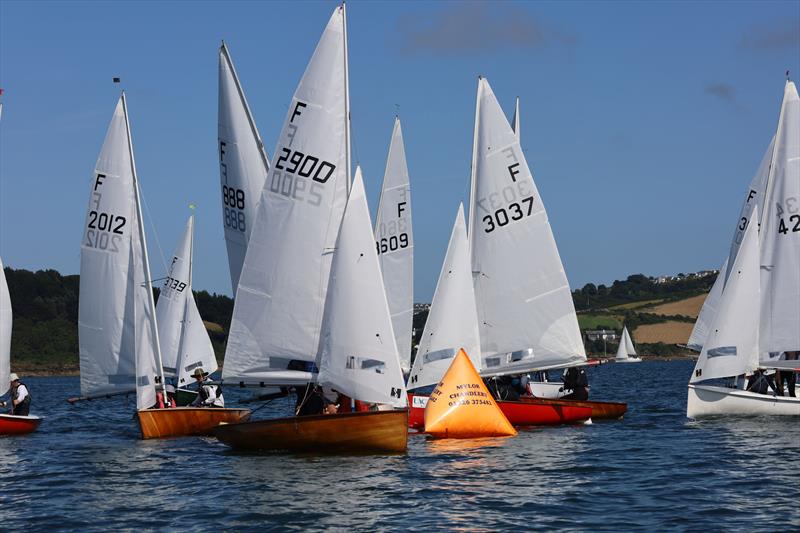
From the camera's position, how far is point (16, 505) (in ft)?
62.5

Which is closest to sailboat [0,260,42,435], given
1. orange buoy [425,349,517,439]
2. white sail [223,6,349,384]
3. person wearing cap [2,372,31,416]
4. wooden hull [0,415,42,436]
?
wooden hull [0,415,42,436]

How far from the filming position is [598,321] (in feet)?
522

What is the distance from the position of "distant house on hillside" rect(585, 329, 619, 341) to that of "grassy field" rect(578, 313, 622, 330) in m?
0.63

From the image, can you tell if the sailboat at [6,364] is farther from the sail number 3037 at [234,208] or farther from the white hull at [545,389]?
the white hull at [545,389]

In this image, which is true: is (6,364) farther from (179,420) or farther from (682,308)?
(682,308)

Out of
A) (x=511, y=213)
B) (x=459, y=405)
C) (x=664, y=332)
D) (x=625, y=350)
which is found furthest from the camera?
(x=664, y=332)

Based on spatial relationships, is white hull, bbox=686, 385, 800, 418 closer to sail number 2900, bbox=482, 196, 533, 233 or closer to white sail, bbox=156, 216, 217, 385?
sail number 2900, bbox=482, 196, 533, 233

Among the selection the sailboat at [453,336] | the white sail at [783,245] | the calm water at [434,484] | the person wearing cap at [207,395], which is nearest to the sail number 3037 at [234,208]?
the person wearing cap at [207,395]

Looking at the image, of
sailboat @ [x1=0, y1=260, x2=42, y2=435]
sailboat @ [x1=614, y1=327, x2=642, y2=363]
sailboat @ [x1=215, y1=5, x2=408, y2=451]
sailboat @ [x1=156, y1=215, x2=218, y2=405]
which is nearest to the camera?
sailboat @ [x1=215, y1=5, x2=408, y2=451]

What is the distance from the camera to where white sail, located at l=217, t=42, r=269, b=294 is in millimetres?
29359

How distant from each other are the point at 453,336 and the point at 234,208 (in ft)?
21.2

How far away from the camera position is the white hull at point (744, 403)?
3131 centimetres

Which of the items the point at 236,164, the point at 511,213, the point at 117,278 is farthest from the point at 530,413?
the point at 117,278

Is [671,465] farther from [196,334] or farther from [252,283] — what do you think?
[196,334]
